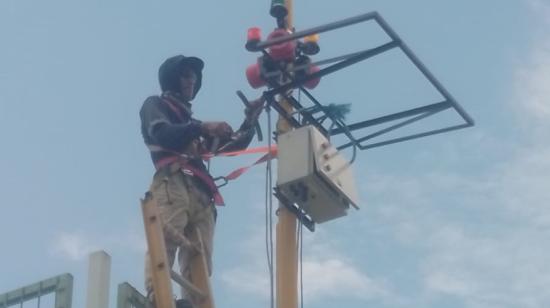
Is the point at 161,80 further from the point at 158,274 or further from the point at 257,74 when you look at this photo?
the point at 158,274

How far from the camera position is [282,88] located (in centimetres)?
1094

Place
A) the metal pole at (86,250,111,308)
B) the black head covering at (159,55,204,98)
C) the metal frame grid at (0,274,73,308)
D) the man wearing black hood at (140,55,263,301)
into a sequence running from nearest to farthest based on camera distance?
the metal pole at (86,250,111,308)
the metal frame grid at (0,274,73,308)
the man wearing black hood at (140,55,263,301)
the black head covering at (159,55,204,98)

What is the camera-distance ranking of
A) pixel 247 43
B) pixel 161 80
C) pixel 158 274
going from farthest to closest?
pixel 161 80 → pixel 247 43 → pixel 158 274

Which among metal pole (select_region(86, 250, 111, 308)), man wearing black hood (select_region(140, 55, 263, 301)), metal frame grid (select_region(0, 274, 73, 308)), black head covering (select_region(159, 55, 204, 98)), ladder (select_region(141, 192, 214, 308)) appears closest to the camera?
ladder (select_region(141, 192, 214, 308))

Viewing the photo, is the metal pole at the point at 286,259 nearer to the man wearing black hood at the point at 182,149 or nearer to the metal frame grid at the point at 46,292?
the man wearing black hood at the point at 182,149

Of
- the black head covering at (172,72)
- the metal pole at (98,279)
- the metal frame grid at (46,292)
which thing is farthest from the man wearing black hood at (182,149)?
the metal frame grid at (46,292)

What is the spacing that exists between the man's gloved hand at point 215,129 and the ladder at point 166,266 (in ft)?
2.47

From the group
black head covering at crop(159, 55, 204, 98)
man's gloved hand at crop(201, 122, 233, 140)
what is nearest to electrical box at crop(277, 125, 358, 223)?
man's gloved hand at crop(201, 122, 233, 140)

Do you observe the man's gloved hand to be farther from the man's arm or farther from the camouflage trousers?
the camouflage trousers

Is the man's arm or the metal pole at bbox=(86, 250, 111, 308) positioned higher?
the man's arm

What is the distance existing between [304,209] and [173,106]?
1.32 m

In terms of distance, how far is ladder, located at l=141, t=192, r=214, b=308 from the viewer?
9938mm

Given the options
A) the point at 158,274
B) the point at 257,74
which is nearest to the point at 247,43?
the point at 257,74

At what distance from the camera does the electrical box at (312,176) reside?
10.6 m
